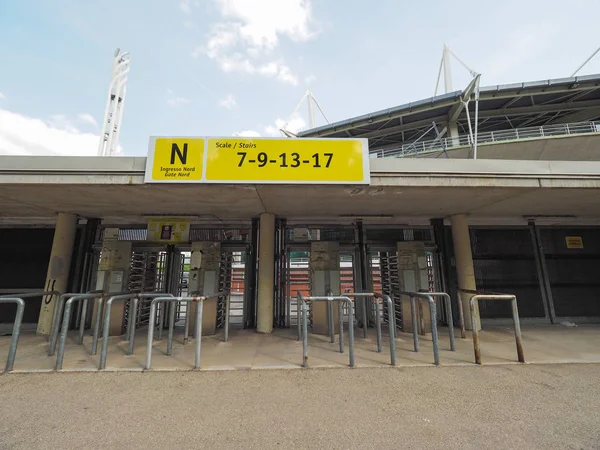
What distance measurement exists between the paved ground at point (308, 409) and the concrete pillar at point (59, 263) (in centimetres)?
318

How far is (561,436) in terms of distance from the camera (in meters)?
2.10

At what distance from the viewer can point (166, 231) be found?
254 inches

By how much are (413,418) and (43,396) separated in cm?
375

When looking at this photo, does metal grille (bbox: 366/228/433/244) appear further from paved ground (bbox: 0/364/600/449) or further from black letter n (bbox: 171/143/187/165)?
black letter n (bbox: 171/143/187/165)

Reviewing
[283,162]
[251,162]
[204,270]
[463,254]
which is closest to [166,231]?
[204,270]

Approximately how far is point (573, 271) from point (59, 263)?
12.7 metres

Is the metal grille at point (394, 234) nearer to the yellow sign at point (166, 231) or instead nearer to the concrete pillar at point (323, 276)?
the concrete pillar at point (323, 276)

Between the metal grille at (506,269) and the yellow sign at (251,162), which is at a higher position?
the yellow sign at (251,162)

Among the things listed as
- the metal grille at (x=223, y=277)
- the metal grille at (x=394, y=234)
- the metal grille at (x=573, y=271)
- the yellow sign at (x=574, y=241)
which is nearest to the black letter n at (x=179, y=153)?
the metal grille at (x=223, y=277)

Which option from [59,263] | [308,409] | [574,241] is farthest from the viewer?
[574,241]

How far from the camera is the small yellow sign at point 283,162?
12.7ft

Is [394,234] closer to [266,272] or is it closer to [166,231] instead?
[266,272]

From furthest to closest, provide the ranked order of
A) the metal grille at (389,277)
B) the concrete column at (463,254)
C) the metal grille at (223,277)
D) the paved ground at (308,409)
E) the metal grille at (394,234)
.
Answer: the metal grille at (394,234), the metal grille at (389,277), the metal grille at (223,277), the concrete column at (463,254), the paved ground at (308,409)

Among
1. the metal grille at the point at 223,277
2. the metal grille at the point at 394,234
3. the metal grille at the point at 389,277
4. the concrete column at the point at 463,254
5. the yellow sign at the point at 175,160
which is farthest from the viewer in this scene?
the metal grille at the point at 394,234
